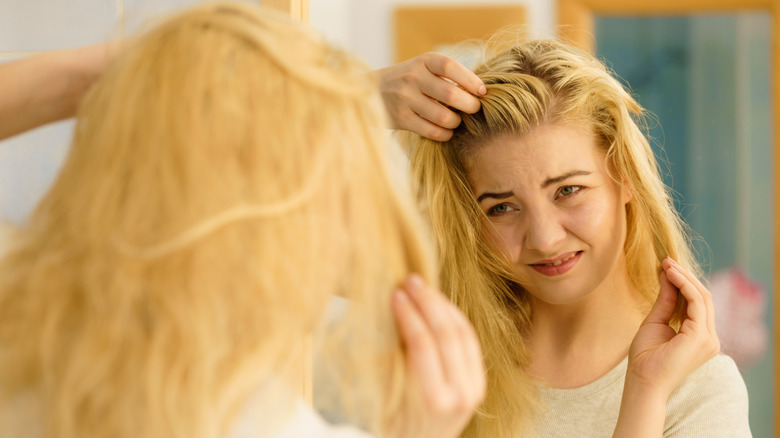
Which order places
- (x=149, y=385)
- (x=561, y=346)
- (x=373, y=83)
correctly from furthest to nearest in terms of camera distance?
(x=561, y=346), (x=373, y=83), (x=149, y=385)

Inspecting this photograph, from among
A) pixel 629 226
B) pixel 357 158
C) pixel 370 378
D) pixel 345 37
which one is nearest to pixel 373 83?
pixel 357 158

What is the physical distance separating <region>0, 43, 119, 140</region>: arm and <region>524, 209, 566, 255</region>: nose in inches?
18.5

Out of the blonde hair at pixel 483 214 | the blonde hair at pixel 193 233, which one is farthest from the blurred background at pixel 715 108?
the blonde hair at pixel 193 233

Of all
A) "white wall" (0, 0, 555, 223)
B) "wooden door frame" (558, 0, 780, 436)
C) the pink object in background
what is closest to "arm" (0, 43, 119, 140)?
"white wall" (0, 0, 555, 223)

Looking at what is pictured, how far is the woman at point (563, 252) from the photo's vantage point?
832mm

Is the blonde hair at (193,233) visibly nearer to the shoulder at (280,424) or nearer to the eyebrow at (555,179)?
the shoulder at (280,424)

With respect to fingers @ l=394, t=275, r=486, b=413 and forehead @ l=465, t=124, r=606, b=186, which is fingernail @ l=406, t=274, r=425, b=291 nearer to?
fingers @ l=394, t=275, r=486, b=413

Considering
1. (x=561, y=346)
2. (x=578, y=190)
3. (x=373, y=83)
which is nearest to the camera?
(x=373, y=83)

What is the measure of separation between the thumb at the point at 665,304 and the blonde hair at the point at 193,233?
0.44 meters

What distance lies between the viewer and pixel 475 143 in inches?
34.9

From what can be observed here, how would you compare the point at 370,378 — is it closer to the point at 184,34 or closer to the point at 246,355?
the point at 246,355

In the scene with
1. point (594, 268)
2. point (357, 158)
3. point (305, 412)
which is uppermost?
point (357, 158)

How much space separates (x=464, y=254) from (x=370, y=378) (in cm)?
44

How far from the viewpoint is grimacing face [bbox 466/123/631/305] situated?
83 centimetres
